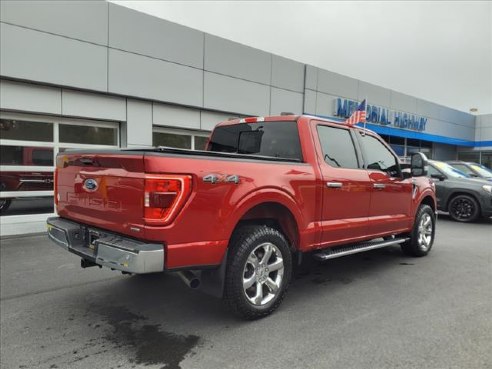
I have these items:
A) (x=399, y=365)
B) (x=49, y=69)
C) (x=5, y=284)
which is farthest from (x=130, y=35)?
(x=399, y=365)

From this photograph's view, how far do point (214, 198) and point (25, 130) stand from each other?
6.90 meters

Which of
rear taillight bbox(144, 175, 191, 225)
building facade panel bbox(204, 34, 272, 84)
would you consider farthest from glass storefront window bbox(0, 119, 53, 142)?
rear taillight bbox(144, 175, 191, 225)

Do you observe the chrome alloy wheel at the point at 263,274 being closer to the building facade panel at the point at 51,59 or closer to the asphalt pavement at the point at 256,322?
the asphalt pavement at the point at 256,322

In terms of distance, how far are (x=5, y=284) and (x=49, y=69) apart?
507 cm

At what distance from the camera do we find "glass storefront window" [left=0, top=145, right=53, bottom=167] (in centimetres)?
823

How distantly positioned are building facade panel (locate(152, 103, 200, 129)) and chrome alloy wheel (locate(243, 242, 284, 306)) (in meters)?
7.39

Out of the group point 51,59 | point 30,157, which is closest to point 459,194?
point 51,59

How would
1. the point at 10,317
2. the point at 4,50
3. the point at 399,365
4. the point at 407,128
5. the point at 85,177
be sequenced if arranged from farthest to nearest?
1. the point at 407,128
2. the point at 4,50
3. the point at 10,317
4. the point at 85,177
5. the point at 399,365

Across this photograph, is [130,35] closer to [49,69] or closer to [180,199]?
[49,69]

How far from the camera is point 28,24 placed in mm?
8023

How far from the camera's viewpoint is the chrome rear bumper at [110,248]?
2928 mm

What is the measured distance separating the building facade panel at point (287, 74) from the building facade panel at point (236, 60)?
0.31m

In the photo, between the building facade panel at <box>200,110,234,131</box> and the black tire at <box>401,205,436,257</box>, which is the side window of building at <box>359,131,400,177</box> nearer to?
the black tire at <box>401,205,436,257</box>

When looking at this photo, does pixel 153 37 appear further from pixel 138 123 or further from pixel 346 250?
pixel 346 250
